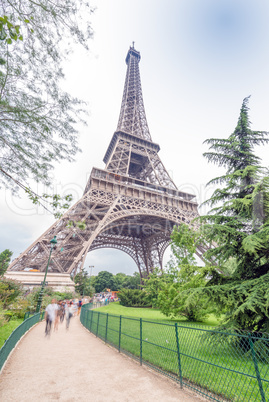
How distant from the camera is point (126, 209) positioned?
28.5 metres

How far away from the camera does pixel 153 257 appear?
1710 inches

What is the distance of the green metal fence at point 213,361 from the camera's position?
12.4 ft

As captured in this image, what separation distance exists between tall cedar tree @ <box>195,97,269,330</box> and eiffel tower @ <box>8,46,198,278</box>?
15754 millimetres

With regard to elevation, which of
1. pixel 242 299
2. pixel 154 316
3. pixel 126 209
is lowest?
pixel 154 316

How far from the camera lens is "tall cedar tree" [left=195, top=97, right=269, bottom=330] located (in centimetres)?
579

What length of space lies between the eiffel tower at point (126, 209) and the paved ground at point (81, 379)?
14.0 m

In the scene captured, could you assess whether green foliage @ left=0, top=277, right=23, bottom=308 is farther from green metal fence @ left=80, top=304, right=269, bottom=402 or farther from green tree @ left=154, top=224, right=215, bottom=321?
green tree @ left=154, top=224, right=215, bottom=321

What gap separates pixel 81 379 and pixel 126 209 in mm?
23901

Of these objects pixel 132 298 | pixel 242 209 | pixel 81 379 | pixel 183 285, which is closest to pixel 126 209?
pixel 132 298

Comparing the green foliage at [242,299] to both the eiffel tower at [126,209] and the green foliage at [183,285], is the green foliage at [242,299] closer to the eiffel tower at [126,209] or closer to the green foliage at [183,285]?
the green foliage at [183,285]

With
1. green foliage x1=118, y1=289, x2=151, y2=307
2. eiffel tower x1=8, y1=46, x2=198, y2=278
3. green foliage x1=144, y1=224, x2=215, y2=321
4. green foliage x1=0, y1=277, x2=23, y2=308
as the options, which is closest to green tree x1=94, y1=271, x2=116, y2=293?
eiffel tower x1=8, y1=46, x2=198, y2=278

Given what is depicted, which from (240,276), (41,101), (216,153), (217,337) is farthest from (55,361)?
(216,153)

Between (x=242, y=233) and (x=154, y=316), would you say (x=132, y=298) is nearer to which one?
(x=154, y=316)

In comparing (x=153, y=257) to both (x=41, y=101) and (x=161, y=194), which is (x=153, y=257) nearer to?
(x=161, y=194)
